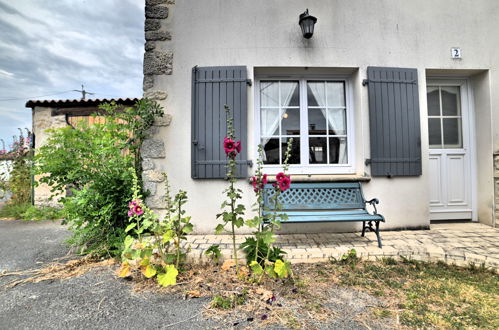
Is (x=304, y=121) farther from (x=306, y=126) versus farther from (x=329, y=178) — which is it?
(x=329, y=178)

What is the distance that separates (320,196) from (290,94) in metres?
1.57

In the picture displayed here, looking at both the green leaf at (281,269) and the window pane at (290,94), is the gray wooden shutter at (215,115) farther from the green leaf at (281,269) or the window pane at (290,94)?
the green leaf at (281,269)

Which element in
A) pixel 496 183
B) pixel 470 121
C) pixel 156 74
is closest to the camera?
→ pixel 156 74

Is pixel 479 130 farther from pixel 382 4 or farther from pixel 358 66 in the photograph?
pixel 382 4

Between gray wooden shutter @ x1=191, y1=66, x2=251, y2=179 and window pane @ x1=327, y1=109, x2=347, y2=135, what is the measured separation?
1.30 m

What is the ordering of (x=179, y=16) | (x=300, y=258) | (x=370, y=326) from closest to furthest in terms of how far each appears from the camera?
(x=370, y=326), (x=300, y=258), (x=179, y=16)

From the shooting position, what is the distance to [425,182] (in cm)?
322

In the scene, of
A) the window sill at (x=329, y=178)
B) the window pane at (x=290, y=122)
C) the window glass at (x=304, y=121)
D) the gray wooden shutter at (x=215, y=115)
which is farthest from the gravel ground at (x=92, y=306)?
the window pane at (x=290, y=122)

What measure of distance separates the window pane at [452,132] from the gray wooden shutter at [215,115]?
3198 millimetres

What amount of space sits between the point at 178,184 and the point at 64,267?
143 cm

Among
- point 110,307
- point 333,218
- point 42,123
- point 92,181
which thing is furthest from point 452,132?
point 42,123

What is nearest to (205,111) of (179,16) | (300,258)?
(179,16)

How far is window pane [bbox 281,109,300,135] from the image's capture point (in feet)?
11.2

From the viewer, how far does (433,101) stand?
3.65 meters
